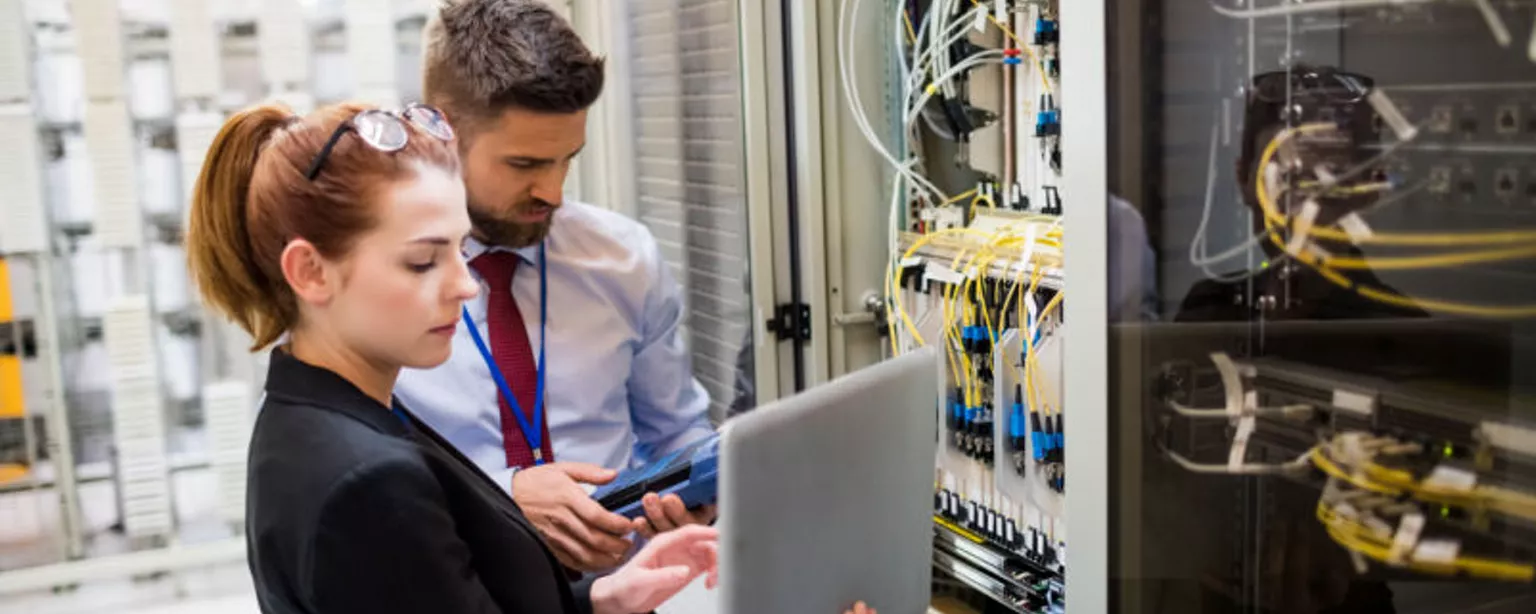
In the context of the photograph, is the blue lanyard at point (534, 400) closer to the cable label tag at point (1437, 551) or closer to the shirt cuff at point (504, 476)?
the shirt cuff at point (504, 476)

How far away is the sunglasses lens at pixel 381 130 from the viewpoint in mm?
1095

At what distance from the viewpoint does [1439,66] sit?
117 centimetres

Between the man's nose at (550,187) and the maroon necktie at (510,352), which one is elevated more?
the man's nose at (550,187)

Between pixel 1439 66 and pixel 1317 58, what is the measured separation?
0.11 m

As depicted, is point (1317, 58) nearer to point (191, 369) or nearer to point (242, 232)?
point (242, 232)

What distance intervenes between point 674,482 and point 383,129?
0.50m

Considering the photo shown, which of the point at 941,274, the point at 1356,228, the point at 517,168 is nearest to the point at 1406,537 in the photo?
the point at 1356,228

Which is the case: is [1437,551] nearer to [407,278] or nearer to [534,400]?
[407,278]

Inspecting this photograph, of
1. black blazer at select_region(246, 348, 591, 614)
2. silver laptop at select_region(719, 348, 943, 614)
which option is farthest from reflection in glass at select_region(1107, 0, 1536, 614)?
black blazer at select_region(246, 348, 591, 614)

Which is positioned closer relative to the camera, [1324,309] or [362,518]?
[362,518]

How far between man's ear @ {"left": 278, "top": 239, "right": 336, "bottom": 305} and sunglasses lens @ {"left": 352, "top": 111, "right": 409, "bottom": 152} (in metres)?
0.10

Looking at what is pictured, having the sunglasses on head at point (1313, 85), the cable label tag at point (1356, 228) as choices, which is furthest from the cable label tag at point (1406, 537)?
the sunglasses on head at point (1313, 85)

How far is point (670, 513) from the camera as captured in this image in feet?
4.53

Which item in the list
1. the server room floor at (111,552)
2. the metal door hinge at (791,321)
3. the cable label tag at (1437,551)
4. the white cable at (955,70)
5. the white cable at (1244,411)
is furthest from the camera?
the server room floor at (111,552)
